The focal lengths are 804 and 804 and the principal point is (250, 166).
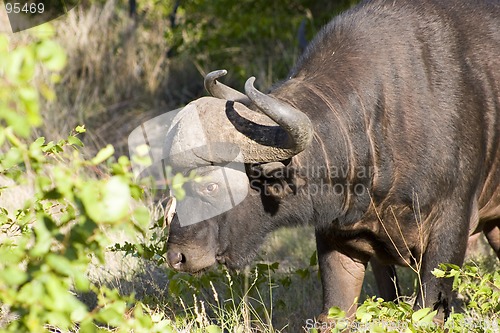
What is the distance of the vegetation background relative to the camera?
6.53ft

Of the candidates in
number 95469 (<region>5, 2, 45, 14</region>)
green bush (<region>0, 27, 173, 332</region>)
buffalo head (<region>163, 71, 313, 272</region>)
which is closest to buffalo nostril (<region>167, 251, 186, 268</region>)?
buffalo head (<region>163, 71, 313, 272</region>)

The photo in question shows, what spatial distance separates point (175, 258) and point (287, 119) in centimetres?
96

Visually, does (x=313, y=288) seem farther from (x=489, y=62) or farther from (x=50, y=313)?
(x=50, y=313)

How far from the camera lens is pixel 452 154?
4.20 m

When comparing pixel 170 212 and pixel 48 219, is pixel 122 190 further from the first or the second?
pixel 170 212

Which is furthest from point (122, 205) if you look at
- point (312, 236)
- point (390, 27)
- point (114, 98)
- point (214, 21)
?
point (214, 21)

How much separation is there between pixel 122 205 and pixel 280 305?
3.37m

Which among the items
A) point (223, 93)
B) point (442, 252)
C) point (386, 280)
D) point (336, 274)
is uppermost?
point (223, 93)

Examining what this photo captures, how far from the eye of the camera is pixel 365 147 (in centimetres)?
418

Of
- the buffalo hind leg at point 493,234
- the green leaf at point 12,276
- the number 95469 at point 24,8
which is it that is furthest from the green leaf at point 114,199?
the number 95469 at point 24,8

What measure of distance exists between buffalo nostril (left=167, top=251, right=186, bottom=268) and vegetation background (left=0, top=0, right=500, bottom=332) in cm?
28

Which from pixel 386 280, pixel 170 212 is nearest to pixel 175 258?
pixel 170 212

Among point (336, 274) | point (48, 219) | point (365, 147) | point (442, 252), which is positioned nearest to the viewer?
point (48, 219)

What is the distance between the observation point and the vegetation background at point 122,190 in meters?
1.99
